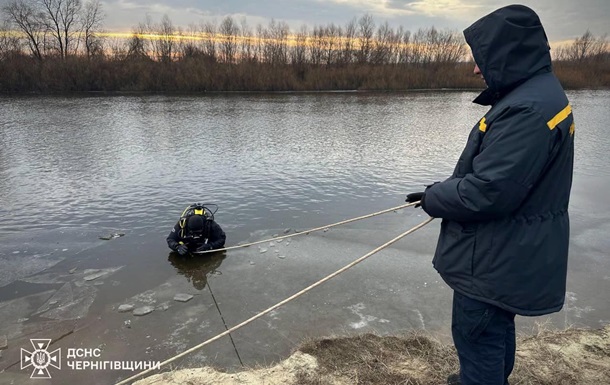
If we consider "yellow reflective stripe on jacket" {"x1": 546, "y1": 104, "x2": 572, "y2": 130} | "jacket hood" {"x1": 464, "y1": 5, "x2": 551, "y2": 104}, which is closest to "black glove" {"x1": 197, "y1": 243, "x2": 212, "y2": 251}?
"jacket hood" {"x1": 464, "y1": 5, "x2": 551, "y2": 104}

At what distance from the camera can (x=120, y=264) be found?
672cm

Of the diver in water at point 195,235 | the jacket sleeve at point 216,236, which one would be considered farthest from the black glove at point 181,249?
the jacket sleeve at point 216,236

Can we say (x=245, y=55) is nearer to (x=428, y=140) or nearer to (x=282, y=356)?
(x=428, y=140)

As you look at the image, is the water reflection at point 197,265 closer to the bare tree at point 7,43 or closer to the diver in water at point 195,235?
the diver in water at point 195,235

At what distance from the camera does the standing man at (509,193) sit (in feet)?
6.40

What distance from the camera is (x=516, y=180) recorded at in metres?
1.96

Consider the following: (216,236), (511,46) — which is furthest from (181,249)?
Result: (511,46)

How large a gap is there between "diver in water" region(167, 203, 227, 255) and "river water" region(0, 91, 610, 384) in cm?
27

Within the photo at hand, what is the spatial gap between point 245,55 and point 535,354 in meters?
59.9

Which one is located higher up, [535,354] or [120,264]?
[535,354]

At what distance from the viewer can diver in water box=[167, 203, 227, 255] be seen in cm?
674

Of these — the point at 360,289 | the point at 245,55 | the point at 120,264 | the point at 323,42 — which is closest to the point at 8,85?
the point at 245,55

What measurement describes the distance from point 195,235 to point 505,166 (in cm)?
577

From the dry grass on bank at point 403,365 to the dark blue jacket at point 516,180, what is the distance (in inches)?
56.3
